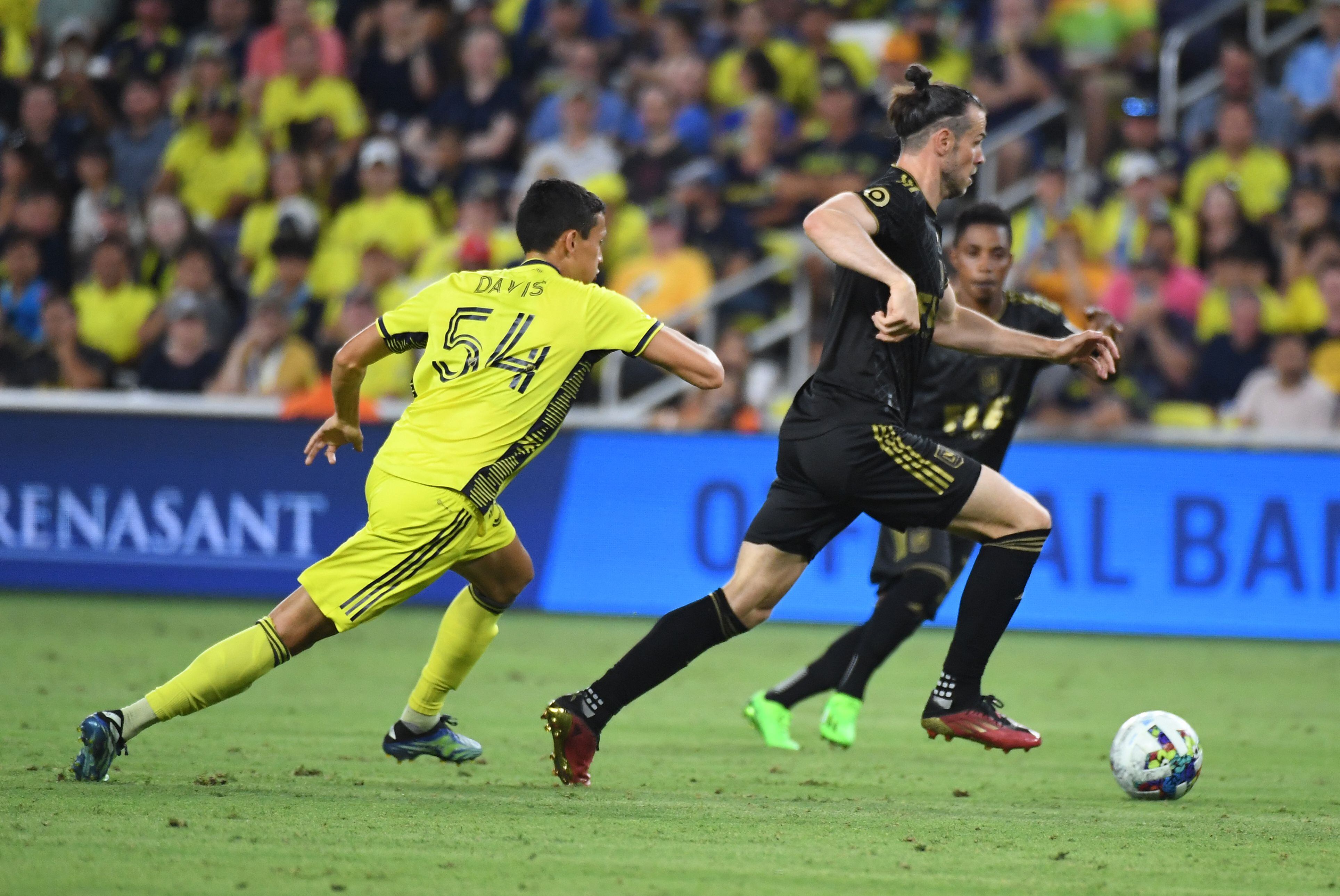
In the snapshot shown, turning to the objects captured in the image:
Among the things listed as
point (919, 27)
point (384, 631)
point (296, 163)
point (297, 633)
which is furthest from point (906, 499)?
point (296, 163)

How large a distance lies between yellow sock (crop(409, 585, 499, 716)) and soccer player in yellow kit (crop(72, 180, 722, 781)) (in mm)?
314

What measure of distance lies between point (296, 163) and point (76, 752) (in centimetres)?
1027

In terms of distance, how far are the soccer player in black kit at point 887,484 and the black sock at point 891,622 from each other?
3.87ft

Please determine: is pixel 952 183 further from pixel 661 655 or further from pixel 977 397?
pixel 661 655

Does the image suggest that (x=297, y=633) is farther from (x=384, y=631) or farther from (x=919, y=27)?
(x=919, y=27)

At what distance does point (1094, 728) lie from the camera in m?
7.80

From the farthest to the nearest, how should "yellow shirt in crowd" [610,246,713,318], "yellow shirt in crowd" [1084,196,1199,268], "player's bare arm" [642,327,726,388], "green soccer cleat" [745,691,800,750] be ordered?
"yellow shirt in crowd" [610,246,713,318], "yellow shirt in crowd" [1084,196,1199,268], "green soccer cleat" [745,691,800,750], "player's bare arm" [642,327,726,388]

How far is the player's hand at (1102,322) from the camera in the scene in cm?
649

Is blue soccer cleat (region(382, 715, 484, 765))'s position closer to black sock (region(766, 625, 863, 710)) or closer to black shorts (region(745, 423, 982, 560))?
black shorts (region(745, 423, 982, 560))

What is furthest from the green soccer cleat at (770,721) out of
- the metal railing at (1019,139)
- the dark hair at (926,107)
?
the metal railing at (1019,139)

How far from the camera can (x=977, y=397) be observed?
748cm

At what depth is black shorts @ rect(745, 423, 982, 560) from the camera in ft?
18.5

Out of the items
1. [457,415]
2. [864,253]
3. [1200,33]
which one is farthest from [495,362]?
[1200,33]

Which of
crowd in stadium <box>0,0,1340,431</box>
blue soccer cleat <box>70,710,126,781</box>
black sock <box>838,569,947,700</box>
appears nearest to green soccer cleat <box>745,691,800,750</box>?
black sock <box>838,569,947,700</box>
